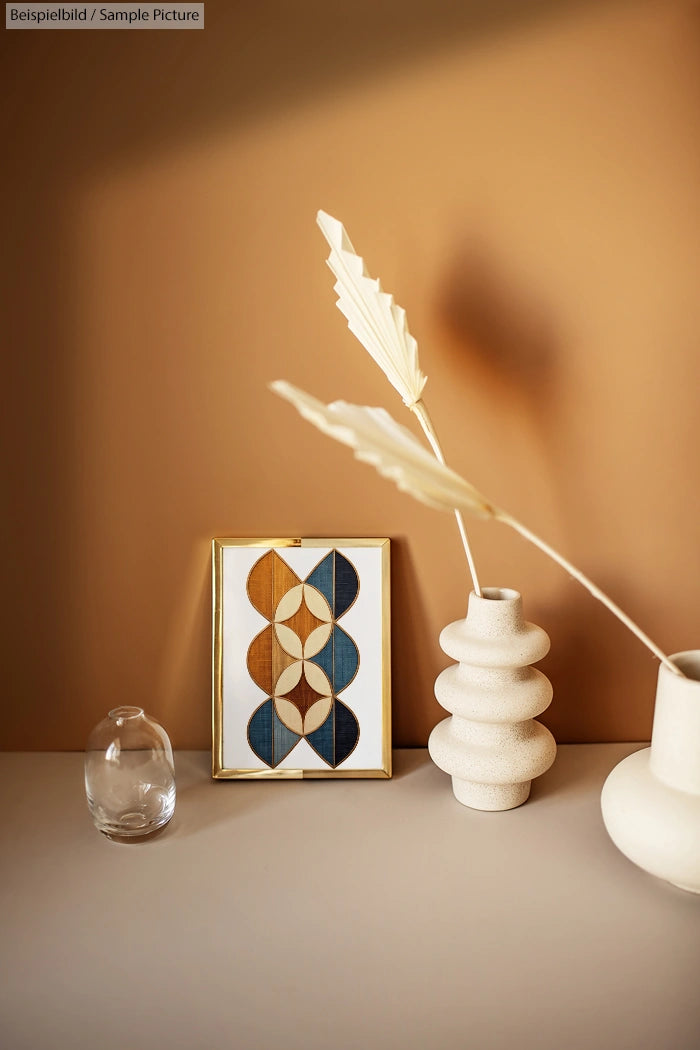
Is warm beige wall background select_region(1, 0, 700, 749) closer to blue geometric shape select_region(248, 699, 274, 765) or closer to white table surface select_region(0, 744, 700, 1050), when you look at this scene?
blue geometric shape select_region(248, 699, 274, 765)

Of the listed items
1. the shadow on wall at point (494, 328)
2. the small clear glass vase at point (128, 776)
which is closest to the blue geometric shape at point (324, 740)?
the small clear glass vase at point (128, 776)

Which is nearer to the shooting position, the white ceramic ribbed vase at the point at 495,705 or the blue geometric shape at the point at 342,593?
the white ceramic ribbed vase at the point at 495,705

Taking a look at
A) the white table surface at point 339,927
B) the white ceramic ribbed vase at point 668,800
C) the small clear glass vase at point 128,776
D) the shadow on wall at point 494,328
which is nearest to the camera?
the white table surface at point 339,927

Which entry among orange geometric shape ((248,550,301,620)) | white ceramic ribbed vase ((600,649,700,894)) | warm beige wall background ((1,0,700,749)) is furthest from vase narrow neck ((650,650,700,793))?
orange geometric shape ((248,550,301,620))

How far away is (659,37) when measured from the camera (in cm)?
114

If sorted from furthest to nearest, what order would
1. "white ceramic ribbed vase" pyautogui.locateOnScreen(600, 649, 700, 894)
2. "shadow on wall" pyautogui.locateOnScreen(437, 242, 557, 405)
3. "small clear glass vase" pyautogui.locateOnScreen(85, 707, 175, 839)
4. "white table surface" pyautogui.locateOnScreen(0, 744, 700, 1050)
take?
"shadow on wall" pyautogui.locateOnScreen(437, 242, 557, 405) < "small clear glass vase" pyautogui.locateOnScreen(85, 707, 175, 839) < "white ceramic ribbed vase" pyautogui.locateOnScreen(600, 649, 700, 894) < "white table surface" pyautogui.locateOnScreen(0, 744, 700, 1050)

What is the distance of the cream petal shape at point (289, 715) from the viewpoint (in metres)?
1.21

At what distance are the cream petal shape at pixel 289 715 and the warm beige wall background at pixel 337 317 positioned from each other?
0.46ft

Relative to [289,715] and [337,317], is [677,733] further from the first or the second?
[337,317]

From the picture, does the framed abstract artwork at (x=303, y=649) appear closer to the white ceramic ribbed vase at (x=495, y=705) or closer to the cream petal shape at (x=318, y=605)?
the cream petal shape at (x=318, y=605)

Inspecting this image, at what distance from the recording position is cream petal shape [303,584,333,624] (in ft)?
4.01

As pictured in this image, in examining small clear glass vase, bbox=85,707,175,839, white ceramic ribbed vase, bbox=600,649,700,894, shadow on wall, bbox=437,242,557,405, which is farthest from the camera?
shadow on wall, bbox=437,242,557,405

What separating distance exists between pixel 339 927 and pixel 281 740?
35 cm

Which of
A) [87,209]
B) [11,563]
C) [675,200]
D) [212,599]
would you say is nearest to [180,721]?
[212,599]
